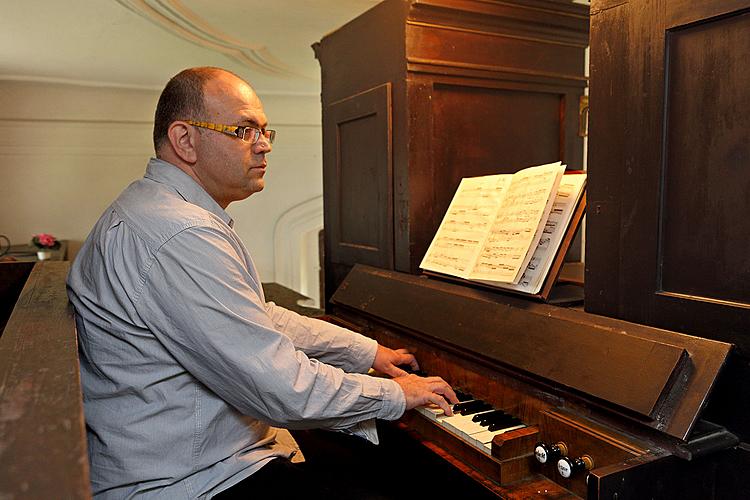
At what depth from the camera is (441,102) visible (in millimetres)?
2725

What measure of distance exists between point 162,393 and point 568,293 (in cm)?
130

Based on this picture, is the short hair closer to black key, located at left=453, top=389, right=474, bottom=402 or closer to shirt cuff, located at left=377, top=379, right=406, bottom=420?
shirt cuff, located at left=377, top=379, right=406, bottom=420

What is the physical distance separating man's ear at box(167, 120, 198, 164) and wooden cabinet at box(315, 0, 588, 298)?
1.05 metres

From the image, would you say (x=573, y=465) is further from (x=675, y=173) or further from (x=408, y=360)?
(x=408, y=360)

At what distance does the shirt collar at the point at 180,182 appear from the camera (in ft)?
5.98

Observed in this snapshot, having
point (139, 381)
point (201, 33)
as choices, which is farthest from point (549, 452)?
point (201, 33)

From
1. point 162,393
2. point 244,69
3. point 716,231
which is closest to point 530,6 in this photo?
point 716,231

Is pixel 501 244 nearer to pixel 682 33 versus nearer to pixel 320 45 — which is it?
pixel 682 33

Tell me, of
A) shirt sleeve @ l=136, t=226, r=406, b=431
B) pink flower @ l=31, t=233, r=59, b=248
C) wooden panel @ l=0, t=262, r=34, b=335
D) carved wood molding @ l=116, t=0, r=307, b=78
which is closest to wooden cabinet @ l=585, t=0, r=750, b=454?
shirt sleeve @ l=136, t=226, r=406, b=431

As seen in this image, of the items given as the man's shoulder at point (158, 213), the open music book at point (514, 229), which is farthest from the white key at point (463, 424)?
the man's shoulder at point (158, 213)

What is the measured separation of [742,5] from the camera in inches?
54.2

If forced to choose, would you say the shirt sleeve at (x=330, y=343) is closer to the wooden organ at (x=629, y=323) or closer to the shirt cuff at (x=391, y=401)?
the wooden organ at (x=629, y=323)

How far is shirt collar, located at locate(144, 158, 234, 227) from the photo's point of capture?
182 centimetres

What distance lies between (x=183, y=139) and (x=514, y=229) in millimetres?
1041
